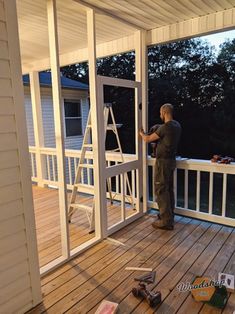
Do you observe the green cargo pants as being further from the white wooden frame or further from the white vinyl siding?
the white vinyl siding

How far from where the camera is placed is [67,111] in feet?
26.5

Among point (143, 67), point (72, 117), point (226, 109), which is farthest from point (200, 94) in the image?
point (143, 67)

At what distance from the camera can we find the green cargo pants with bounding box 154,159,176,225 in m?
3.41

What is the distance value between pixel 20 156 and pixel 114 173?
1629 mm

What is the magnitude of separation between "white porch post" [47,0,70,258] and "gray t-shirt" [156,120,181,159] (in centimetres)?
135

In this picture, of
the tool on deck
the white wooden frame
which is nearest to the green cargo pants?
the white wooden frame

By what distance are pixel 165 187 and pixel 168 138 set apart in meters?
0.66

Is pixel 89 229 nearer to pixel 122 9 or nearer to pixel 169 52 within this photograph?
pixel 122 9

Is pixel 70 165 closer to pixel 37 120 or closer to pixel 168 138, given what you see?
pixel 37 120

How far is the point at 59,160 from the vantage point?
2.63 m

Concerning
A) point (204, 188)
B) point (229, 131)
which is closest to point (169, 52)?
→ point (229, 131)

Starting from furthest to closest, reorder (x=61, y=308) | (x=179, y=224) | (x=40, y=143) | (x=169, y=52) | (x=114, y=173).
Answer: (x=169, y=52)
(x=40, y=143)
(x=179, y=224)
(x=114, y=173)
(x=61, y=308)

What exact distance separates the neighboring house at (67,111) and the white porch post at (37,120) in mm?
1447

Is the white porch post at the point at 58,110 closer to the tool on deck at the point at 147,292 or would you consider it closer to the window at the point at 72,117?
the tool on deck at the point at 147,292
